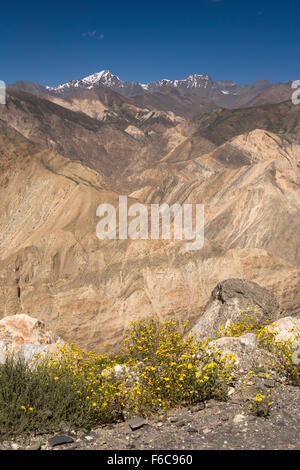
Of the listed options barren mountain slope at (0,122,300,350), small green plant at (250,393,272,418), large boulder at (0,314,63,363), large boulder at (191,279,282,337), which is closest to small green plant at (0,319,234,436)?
small green plant at (250,393,272,418)

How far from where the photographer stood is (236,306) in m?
12.1

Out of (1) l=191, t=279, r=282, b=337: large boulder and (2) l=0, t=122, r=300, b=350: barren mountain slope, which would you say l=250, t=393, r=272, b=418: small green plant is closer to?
(1) l=191, t=279, r=282, b=337: large boulder

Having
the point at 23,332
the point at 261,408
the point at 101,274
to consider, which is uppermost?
the point at 101,274

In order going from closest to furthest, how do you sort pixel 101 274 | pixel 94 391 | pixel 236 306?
pixel 94 391
pixel 236 306
pixel 101 274

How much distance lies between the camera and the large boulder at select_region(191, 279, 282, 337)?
38.0ft

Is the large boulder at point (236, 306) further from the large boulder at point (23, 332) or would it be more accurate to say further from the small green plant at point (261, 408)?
the small green plant at point (261, 408)

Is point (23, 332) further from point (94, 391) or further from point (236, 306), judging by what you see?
point (94, 391)

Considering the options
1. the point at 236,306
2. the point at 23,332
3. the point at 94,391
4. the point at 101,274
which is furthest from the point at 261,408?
the point at 101,274

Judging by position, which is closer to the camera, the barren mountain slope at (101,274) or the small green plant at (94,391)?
the small green plant at (94,391)

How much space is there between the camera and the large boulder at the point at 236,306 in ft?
38.0

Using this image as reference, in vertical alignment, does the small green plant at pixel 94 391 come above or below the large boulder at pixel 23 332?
above

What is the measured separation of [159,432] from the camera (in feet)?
14.8

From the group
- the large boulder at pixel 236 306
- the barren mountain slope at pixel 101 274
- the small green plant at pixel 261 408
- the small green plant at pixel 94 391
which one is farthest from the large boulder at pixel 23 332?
the small green plant at pixel 261 408

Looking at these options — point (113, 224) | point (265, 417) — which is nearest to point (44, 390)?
point (265, 417)
